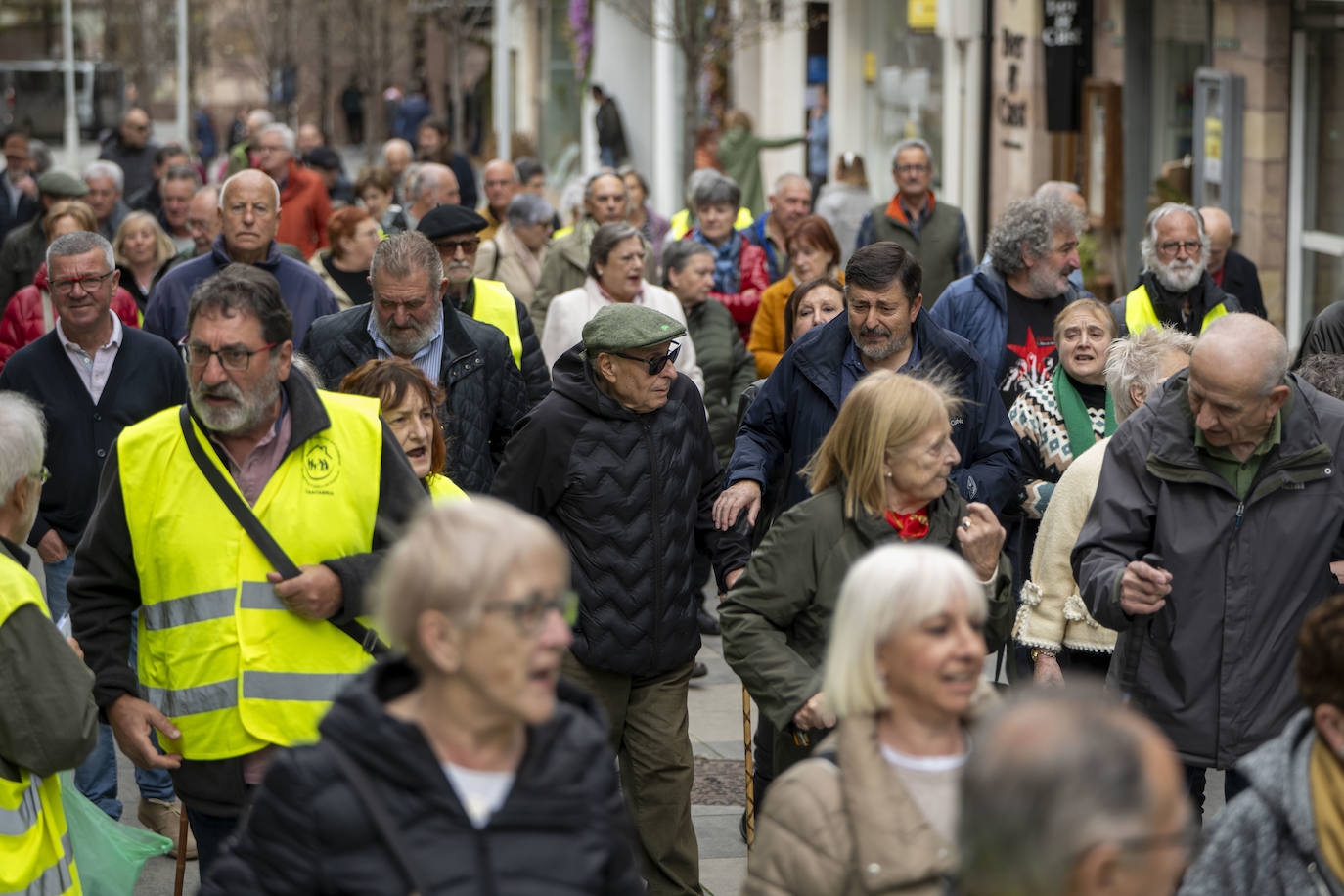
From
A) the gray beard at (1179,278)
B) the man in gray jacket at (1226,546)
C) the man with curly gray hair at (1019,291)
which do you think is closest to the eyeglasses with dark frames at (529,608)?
the man in gray jacket at (1226,546)

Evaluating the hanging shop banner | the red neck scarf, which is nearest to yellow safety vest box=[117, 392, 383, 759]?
the red neck scarf

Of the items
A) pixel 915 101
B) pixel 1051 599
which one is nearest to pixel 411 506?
pixel 1051 599

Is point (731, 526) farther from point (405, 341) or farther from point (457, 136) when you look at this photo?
point (457, 136)

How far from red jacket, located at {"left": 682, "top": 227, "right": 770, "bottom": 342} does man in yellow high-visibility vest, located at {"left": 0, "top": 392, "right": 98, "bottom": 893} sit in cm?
752

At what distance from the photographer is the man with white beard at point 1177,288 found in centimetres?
875

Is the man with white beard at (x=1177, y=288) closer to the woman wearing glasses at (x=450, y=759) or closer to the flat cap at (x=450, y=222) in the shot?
the flat cap at (x=450, y=222)

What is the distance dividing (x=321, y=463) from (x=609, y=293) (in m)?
4.52

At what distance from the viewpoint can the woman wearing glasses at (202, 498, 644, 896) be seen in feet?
10.1

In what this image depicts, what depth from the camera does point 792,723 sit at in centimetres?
478

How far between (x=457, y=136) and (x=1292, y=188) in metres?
38.3

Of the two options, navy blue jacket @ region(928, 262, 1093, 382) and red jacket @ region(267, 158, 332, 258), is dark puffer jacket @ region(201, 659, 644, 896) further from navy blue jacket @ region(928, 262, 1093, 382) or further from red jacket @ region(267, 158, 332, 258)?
red jacket @ region(267, 158, 332, 258)

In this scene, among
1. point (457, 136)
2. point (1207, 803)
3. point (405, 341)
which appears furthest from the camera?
point (457, 136)

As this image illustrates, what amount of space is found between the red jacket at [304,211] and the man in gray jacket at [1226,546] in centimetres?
1027

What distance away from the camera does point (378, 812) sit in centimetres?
306
